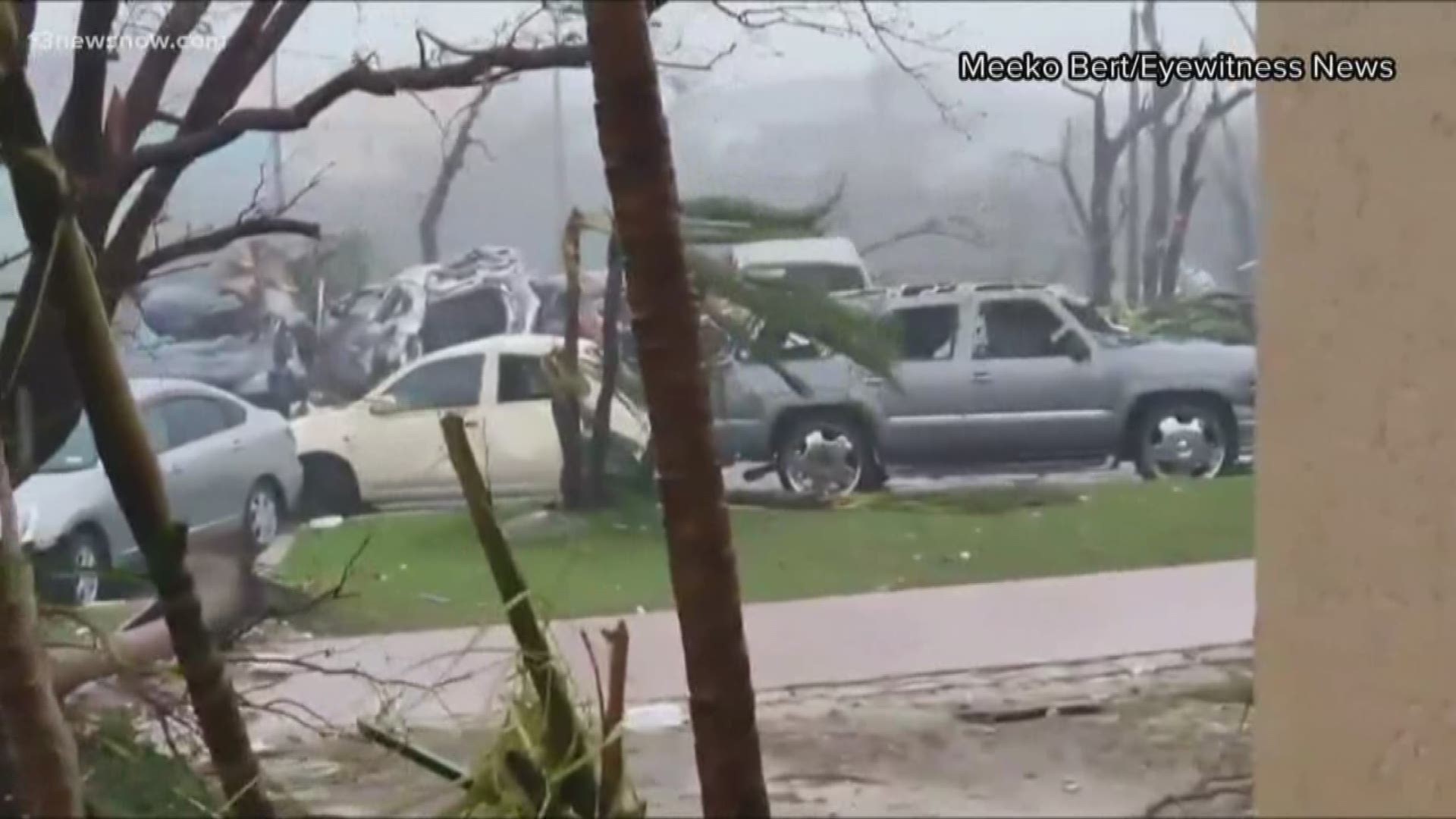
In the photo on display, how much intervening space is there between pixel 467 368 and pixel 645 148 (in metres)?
0.24

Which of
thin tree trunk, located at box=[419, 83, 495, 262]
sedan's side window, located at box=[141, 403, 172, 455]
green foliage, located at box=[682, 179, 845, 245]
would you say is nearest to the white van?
green foliage, located at box=[682, 179, 845, 245]

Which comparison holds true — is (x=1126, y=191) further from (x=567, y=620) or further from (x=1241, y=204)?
(x=567, y=620)

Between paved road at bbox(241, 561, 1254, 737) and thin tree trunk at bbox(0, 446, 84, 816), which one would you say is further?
paved road at bbox(241, 561, 1254, 737)

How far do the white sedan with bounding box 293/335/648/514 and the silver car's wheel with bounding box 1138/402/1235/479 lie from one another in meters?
0.24

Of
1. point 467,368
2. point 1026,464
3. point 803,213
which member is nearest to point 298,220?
point 467,368

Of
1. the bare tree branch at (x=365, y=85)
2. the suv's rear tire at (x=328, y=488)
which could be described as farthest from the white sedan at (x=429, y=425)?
the bare tree branch at (x=365, y=85)

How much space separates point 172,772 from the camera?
0.54 meters

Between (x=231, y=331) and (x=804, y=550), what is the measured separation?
0.24 meters

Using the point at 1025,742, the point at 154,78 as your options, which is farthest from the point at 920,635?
the point at 154,78

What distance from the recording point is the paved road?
579mm

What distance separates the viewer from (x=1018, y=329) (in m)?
0.64

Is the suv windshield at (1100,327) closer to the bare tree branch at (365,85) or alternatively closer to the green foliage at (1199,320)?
the green foliage at (1199,320)

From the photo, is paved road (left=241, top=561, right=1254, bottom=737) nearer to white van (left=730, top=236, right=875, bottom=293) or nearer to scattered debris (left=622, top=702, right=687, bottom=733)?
scattered debris (left=622, top=702, right=687, bottom=733)

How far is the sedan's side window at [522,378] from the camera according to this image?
0.60 m
